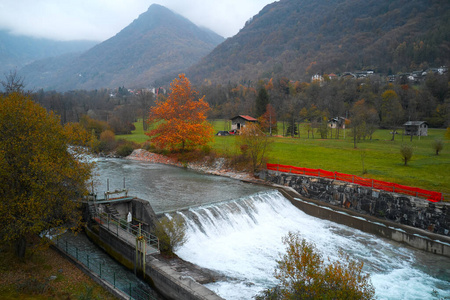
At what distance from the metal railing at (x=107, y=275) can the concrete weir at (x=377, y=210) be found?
707 inches

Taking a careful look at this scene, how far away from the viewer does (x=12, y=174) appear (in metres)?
13.7

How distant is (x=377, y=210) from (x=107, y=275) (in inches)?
851

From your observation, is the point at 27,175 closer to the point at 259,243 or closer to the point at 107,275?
the point at 107,275

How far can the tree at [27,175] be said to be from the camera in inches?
522

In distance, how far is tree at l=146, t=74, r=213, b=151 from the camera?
154 ft

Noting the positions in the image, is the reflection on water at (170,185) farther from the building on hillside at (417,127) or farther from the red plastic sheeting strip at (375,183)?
the building on hillside at (417,127)

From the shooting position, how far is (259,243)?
69.3 ft

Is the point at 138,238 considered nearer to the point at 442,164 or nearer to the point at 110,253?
the point at 110,253

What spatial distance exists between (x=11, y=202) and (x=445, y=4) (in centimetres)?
26238

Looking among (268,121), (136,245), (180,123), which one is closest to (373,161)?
(180,123)

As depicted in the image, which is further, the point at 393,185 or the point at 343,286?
the point at 393,185

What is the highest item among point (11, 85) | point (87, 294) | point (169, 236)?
point (11, 85)

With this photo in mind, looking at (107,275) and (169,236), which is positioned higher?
(169,236)

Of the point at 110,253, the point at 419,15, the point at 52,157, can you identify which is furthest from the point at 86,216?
the point at 419,15
